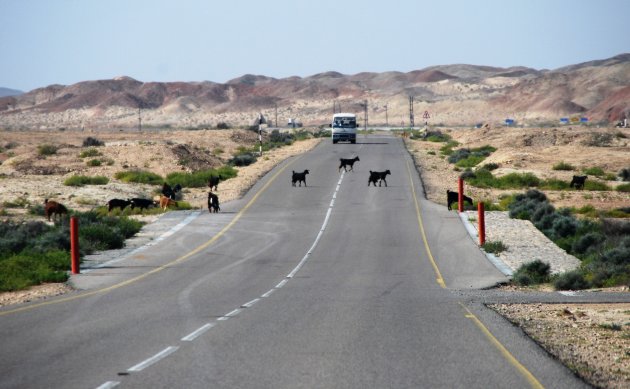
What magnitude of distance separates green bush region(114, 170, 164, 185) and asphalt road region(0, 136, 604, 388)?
24514 millimetres

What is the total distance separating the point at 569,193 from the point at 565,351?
3996 cm

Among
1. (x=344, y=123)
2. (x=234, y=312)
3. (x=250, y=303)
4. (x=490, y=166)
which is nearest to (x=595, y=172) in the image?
(x=490, y=166)

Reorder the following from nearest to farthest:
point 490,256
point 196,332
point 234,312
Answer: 1. point 196,332
2. point 234,312
3. point 490,256

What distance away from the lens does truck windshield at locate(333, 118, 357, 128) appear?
83625 millimetres

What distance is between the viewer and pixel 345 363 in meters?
11.2

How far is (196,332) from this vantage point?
1341cm

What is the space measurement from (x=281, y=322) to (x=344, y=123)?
229 ft

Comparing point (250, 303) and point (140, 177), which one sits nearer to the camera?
point (250, 303)

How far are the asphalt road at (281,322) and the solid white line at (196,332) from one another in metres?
0.03

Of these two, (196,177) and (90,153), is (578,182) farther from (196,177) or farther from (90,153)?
(90,153)

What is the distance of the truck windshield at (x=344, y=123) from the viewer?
8362 centimetres

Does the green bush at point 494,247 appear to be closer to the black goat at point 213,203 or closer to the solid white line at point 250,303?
the solid white line at point 250,303

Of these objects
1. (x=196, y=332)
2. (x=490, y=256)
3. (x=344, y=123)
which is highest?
(x=344, y=123)

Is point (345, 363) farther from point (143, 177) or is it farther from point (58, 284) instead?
point (143, 177)
